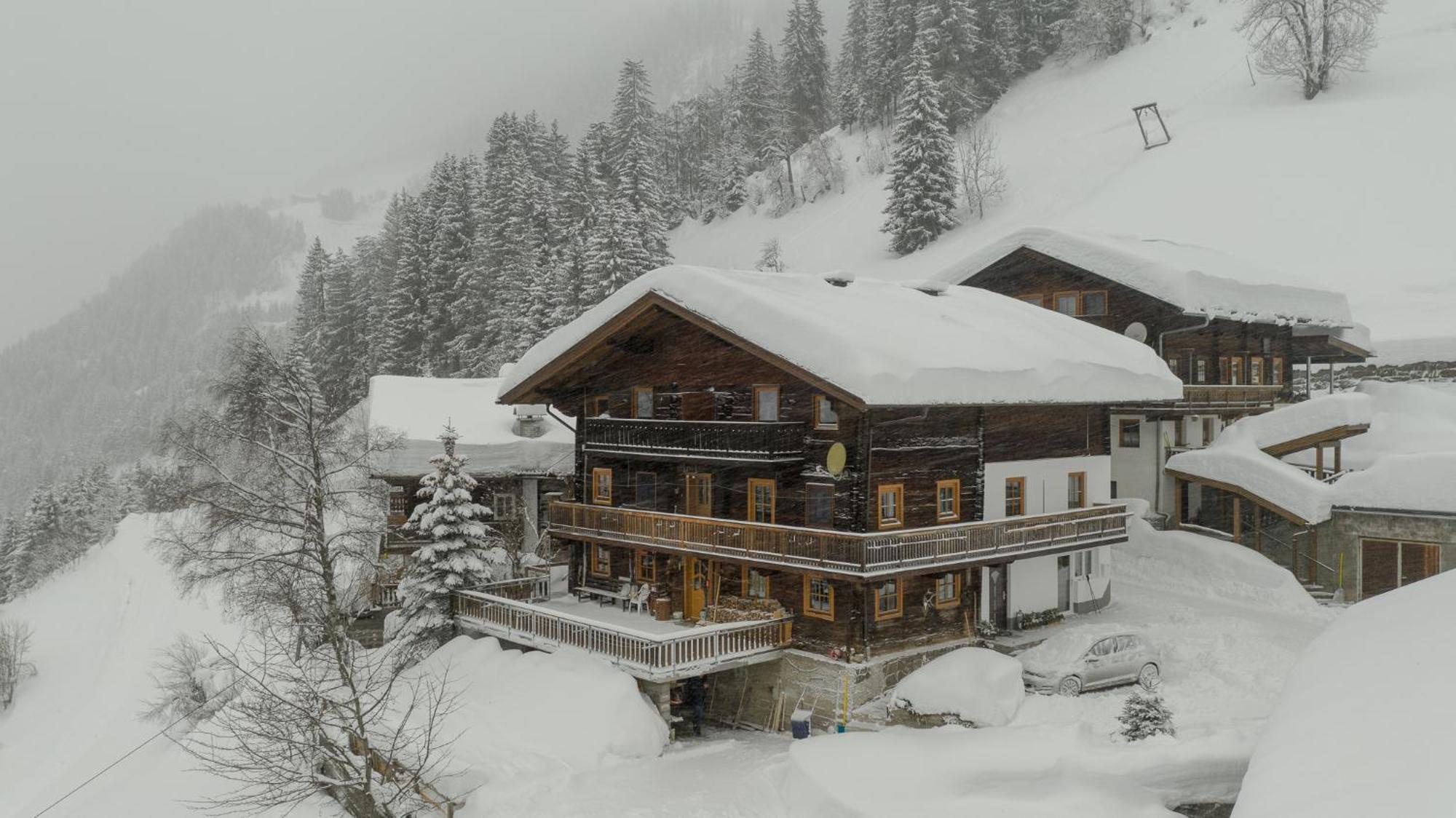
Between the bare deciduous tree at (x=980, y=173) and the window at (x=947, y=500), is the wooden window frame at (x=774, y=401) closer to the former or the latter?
the window at (x=947, y=500)

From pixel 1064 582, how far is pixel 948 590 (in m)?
4.77

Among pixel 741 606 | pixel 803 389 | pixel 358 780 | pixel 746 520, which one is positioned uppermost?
pixel 803 389

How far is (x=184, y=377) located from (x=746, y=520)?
172180mm

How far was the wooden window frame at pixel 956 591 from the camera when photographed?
23156mm

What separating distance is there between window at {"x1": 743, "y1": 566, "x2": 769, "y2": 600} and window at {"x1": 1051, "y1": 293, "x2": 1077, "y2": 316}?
17.4 m

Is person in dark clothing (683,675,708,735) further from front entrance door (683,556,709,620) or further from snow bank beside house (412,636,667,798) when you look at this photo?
front entrance door (683,556,709,620)

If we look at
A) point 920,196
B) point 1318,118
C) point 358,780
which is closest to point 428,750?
point 358,780

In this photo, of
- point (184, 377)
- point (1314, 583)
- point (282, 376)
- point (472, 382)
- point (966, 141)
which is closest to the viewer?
point (282, 376)

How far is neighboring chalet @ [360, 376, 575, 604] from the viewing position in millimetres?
34562

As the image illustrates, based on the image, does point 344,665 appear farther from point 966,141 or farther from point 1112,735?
point 966,141

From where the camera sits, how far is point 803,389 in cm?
2352

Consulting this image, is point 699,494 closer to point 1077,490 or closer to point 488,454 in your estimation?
point 1077,490

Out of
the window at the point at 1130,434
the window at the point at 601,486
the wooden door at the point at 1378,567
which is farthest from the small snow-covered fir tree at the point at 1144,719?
the window at the point at 1130,434

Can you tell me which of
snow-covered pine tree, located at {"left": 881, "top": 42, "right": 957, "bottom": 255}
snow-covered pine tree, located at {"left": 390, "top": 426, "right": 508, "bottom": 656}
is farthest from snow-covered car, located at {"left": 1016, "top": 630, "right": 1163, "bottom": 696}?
snow-covered pine tree, located at {"left": 881, "top": 42, "right": 957, "bottom": 255}
